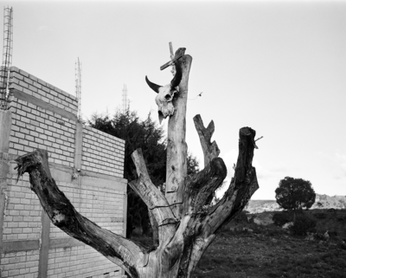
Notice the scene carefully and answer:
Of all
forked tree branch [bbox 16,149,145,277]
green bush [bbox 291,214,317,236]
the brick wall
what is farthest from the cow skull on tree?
green bush [bbox 291,214,317,236]

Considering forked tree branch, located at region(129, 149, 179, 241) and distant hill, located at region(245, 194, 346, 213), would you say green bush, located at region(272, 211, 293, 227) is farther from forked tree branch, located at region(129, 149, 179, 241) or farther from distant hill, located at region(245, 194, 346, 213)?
forked tree branch, located at region(129, 149, 179, 241)

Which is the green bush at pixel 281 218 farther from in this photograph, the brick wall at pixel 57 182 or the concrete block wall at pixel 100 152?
the concrete block wall at pixel 100 152

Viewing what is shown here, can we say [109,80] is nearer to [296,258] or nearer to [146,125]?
[146,125]

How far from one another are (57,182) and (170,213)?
3.49 meters

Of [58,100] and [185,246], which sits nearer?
[185,246]

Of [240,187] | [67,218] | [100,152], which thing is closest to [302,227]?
[100,152]

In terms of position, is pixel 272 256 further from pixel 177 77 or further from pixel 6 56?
pixel 177 77

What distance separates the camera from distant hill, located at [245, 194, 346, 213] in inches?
1297

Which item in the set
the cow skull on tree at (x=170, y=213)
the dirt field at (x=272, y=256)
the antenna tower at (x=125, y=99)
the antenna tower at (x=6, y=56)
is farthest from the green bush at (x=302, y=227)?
the cow skull on tree at (x=170, y=213)

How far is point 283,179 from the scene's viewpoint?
31594 millimetres
